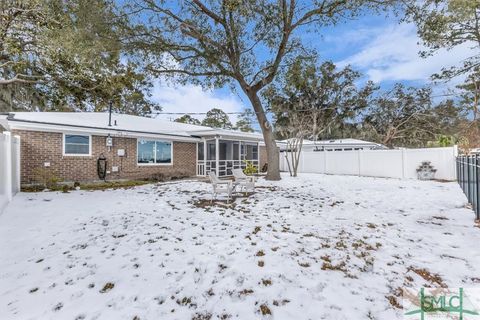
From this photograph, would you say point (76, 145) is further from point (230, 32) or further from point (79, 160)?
point (230, 32)

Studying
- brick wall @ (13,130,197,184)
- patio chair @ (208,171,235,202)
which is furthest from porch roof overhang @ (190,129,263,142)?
patio chair @ (208,171,235,202)

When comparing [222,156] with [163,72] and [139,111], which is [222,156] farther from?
[139,111]

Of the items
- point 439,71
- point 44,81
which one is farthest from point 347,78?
point 44,81

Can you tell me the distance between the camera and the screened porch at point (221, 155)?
54.4ft

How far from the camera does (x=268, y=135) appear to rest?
1338cm

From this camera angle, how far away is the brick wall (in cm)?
1039

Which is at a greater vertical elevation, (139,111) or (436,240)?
(139,111)

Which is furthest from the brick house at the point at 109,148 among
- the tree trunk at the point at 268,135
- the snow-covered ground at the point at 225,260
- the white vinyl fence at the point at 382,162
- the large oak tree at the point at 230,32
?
the snow-covered ground at the point at 225,260

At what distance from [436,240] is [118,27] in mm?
11364

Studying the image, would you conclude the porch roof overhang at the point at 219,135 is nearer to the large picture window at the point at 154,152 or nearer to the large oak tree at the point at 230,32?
the large picture window at the point at 154,152

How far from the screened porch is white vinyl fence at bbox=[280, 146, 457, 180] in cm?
472

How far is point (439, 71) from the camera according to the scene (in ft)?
54.3

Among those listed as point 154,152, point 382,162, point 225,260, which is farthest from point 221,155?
point 225,260

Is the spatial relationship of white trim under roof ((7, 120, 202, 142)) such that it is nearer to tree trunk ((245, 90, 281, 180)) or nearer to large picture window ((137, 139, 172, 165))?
large picture window ((137, 139, 172, 165))
